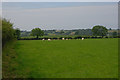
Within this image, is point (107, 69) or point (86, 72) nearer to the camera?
point (86, 72)

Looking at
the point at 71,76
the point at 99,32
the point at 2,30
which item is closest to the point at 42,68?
the point at 71,76

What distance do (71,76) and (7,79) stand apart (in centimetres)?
239

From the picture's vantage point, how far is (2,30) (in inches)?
431

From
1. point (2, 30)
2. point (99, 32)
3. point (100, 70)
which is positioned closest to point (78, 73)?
point (100, 70)

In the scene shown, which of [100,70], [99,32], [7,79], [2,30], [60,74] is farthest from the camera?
[99,32]

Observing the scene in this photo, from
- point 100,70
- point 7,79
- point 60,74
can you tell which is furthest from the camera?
point 100,70

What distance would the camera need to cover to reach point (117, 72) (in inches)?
295

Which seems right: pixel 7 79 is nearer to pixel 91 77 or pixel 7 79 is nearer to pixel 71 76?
pixel 71 76

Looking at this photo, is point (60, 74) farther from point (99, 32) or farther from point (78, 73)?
point (99, 32)

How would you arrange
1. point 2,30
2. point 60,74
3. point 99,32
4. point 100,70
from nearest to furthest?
point 60,74
point 100,70
point 2,30
point 99,32

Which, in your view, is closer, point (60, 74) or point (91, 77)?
point (91, 77)

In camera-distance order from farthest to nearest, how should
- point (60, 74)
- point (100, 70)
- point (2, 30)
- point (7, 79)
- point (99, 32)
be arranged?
1. point (99, 32)
2. point (2, 30)
3. point (100, 70)
4. point (60, 74)
5. point (7, 79)

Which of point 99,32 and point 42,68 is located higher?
point 99,32

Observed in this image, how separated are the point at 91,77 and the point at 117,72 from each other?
1426mm
